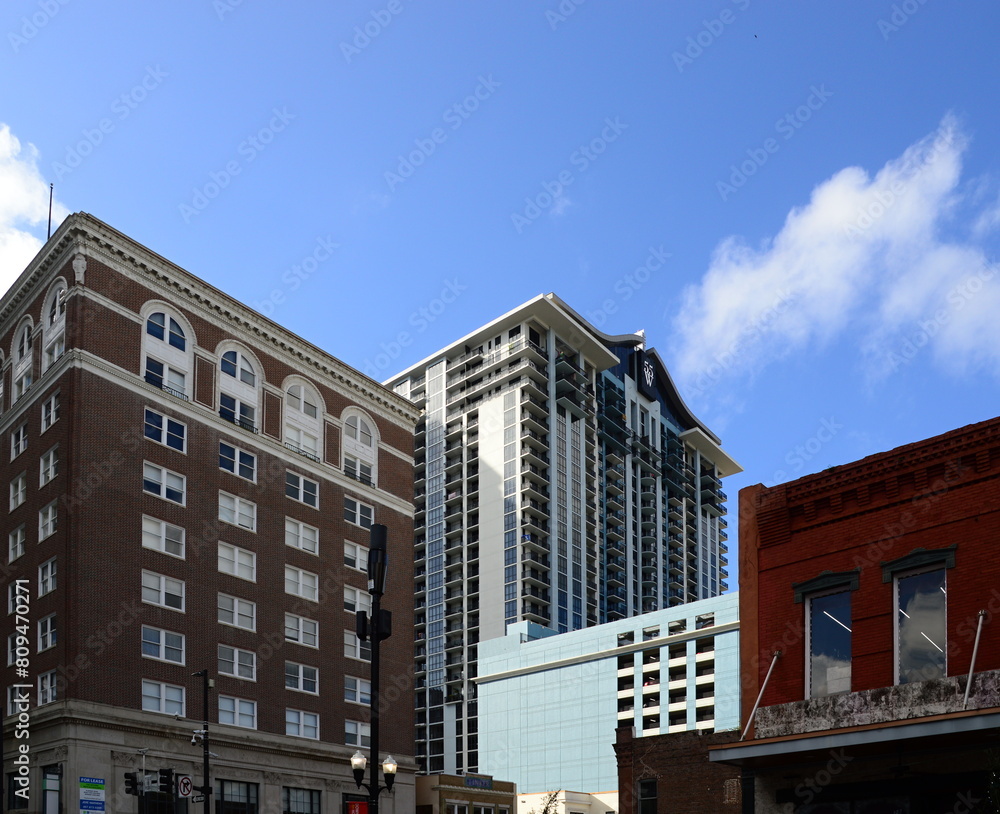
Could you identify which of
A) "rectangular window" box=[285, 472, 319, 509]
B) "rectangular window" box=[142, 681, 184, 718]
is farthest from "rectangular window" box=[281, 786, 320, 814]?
"rectangular window" box=[285, 472, 319, 509]

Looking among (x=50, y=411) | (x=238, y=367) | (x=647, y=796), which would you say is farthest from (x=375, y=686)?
(x=238, y=367)

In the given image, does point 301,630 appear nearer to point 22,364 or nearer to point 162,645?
point 162,645

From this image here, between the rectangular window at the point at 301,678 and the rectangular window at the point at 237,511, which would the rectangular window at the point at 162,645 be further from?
the rectangular window at the point at 301,678

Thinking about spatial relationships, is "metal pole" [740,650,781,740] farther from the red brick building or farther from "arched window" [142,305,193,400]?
"arched window" [142,305,193,400]

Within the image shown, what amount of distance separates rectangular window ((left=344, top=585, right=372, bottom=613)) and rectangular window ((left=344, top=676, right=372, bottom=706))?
3970mm

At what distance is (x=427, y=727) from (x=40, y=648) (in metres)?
108

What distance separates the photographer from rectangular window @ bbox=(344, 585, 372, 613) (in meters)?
66.1

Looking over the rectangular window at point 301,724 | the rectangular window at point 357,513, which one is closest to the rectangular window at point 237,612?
the rectangular window at point 301,724

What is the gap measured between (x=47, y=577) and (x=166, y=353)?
12.8m

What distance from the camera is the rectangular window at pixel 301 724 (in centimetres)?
6003

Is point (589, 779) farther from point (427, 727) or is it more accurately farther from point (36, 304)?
point (36, 304)

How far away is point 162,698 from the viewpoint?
53.2 metres

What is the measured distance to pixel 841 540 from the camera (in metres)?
23.6

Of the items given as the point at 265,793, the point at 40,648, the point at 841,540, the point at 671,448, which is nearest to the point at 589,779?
the point at 671,448
